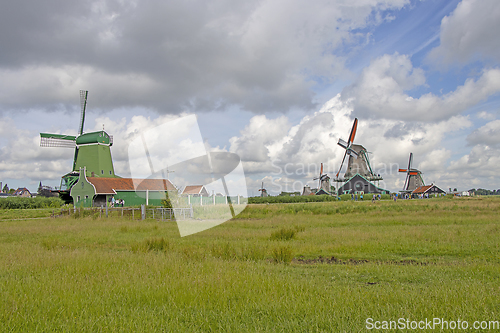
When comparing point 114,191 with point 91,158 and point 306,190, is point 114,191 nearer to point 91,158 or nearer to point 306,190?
point 91,158

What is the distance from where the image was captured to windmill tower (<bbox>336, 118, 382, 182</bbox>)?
7544 cm

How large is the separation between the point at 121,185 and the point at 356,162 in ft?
183

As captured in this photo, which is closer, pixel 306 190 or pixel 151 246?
pixel 151 246

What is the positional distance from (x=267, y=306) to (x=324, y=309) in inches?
32.3

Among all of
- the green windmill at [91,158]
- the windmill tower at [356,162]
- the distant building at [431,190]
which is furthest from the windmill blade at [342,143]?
the green windmill at [91,158]

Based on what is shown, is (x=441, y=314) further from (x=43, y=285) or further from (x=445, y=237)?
(x=445, y=237)

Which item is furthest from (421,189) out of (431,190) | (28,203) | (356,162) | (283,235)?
(28,203)

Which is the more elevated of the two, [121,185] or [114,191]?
[121,185]

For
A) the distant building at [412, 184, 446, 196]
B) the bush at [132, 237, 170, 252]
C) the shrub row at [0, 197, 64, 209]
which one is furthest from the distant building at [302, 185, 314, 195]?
the bush at [132, 237, 170, 252]

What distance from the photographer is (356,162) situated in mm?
77500

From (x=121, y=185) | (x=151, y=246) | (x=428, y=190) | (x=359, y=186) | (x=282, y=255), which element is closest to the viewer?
(x=282, y=255)

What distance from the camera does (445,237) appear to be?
12156mm

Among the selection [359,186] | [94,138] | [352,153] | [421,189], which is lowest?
[421,189]

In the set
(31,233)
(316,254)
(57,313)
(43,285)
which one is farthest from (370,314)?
(31,233)
